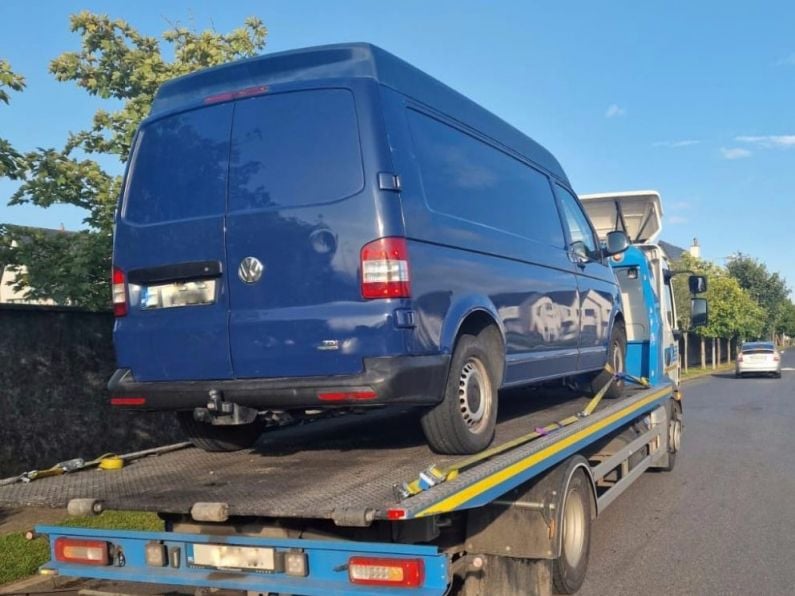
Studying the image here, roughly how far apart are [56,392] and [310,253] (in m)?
4.82

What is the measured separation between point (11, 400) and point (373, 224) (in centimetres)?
496

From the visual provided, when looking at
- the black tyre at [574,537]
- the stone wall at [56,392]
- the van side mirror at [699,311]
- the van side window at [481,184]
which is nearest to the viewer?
the van side window at [481,184]

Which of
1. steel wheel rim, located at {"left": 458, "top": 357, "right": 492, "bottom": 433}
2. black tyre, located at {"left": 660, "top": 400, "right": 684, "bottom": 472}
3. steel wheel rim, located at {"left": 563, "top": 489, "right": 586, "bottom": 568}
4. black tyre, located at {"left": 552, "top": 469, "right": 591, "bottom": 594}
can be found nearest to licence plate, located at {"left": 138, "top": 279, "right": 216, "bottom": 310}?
steel wheel rim, located at {"left": 458, "top": 357, "right": 492, "bottom": 433}

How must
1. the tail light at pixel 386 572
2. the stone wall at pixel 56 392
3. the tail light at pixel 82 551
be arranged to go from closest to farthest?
1. the tail light at pixel 386 572
2. the tail light at pixel 82 551
3. the stone wall at pixel 56 392

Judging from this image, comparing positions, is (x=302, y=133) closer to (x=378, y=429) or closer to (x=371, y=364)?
(x=371, y=364)

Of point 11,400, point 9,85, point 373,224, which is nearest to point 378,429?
point 373,224

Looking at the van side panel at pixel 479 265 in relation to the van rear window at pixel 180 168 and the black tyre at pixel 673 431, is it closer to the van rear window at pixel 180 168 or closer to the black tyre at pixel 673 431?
the van rear window at pixel 180 168

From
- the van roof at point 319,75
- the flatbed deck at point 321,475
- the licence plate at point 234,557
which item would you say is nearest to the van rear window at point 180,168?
the van roof at point 319,75

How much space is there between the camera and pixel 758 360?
30828 mm

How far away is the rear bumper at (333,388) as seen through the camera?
3934 mm

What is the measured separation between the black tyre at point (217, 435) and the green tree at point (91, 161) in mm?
4015

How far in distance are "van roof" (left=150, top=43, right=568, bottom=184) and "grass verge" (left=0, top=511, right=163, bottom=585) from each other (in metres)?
2.80

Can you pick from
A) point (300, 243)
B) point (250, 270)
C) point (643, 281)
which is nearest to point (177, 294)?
point (250, 270)

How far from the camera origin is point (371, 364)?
156 inches
